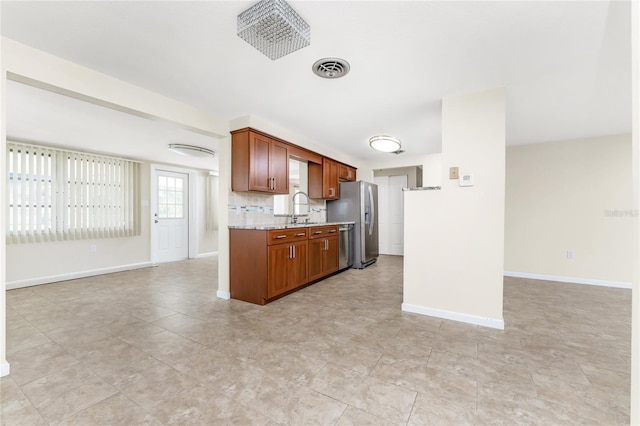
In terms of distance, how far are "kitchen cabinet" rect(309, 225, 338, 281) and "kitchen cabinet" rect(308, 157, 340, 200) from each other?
0.71 m

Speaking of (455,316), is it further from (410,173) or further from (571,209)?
(410,173)

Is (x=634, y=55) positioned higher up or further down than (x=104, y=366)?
higher up

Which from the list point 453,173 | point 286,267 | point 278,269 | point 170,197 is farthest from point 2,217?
point 170,197

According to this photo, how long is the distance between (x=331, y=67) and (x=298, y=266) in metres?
2.39

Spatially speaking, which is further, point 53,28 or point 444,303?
point 444,303

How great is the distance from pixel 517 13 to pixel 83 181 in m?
6.12

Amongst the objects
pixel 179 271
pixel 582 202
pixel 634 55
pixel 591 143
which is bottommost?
pixel 179 271

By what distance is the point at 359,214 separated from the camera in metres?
5.16

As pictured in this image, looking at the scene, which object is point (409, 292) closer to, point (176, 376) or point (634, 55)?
point (176, 376)

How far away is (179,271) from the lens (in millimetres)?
5027

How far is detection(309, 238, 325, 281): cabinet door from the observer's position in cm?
385

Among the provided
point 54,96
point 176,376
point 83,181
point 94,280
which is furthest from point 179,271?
point 176,376

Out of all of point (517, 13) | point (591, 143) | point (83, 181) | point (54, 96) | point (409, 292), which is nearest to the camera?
point (517, 13)

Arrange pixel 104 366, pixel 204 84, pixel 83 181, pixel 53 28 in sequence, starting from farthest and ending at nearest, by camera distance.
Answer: pixel 83 181, pixel 204 84, pixel 104 366, pixel 53 28
